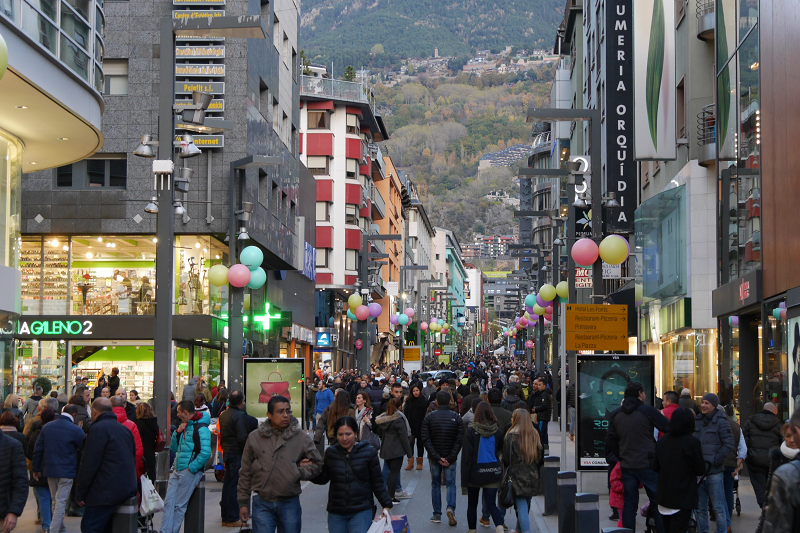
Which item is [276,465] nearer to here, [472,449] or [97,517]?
[97,517]

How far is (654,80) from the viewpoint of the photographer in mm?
28969

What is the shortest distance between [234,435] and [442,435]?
288 centimetres

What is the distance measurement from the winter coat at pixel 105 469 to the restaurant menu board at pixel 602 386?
8.00 meters

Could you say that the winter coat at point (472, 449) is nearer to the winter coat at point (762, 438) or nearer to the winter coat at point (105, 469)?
the winter coat at point (762, 438)

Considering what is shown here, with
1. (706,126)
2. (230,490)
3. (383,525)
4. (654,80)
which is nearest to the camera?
(383,525)

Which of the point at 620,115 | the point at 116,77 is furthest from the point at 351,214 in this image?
the point at 116,77

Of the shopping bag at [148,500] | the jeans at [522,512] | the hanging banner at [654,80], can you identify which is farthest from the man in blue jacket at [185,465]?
the hanging banner at [654,80]

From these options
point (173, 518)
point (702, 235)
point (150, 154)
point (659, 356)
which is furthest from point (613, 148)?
point (173, 518)

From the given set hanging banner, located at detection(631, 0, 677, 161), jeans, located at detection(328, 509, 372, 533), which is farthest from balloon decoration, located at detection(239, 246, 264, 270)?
jeans, located at detection(328, 509, 372, 533)

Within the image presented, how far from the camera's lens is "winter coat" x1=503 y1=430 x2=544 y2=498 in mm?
12406

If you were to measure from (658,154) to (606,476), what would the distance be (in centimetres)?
1382

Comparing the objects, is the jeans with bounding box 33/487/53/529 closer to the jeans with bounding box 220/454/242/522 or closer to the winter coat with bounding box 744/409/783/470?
the jeans with bounding box 220/454/242/522

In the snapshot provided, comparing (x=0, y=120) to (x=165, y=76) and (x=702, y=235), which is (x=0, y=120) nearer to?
(x=165, y=76)

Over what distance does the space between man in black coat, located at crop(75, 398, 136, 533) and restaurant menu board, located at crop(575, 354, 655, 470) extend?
799 cm
